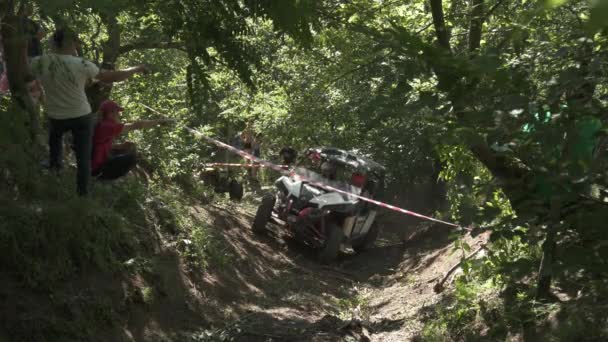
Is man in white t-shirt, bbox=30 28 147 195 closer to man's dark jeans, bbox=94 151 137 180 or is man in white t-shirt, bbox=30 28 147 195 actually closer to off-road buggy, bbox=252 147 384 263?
man's dark jeans, bbox=94 151 137 180

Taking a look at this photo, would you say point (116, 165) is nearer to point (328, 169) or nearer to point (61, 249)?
point (61, 249)

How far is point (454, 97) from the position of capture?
10.3 feet

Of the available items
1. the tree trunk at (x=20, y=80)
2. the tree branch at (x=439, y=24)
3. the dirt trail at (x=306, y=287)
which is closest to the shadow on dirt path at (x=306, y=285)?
the dirt trail at (x=306, y=287)

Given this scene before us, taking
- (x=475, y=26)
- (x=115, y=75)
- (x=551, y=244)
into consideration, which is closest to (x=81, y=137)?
(x=115, y=75)

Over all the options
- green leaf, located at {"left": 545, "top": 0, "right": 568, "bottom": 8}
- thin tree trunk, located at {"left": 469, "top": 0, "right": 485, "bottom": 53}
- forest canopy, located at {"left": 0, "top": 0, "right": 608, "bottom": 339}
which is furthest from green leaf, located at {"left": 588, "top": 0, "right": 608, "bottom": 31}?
thin tree trunk, located at {"left": 469, "top": 0, "right": 485, "bottom": 53}

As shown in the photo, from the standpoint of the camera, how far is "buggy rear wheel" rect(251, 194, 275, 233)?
37.3 ft

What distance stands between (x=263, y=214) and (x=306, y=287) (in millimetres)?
2347

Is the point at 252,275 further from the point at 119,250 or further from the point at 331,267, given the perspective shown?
the point at 119,250

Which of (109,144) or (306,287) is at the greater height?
(109,144)

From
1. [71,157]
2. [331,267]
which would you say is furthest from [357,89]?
[71,157]

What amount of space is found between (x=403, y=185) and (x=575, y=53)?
13716mm

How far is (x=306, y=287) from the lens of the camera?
30.6 ft

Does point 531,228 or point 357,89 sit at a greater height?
point 357,89

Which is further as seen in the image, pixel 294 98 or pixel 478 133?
pixel 294 98
